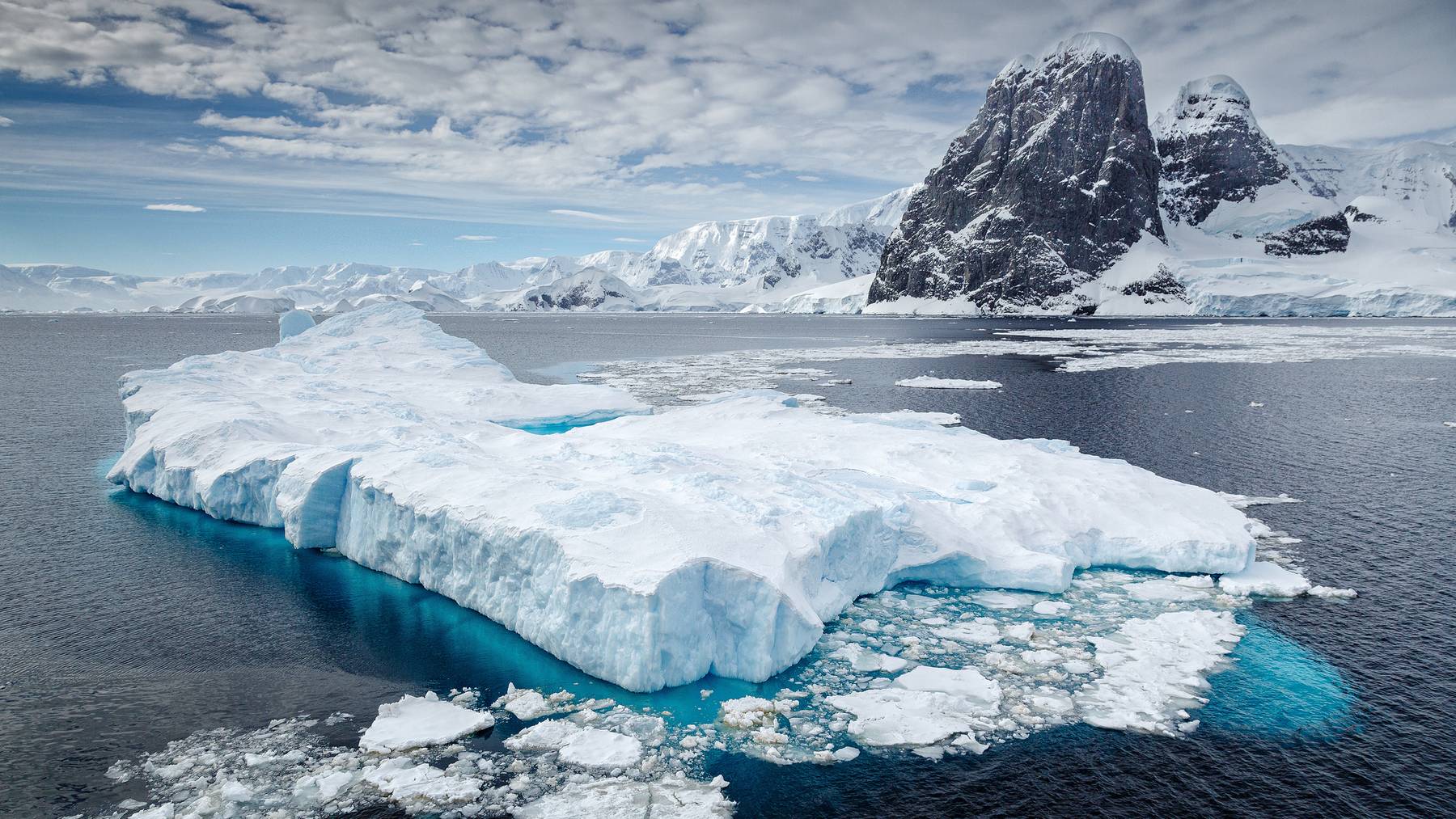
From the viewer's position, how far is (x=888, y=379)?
54.8 metres

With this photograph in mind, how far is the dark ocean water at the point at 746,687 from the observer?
10461 millimetres

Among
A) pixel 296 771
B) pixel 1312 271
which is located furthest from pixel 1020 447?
pixel 1312 271

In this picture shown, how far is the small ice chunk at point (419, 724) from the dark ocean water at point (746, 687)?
75cm

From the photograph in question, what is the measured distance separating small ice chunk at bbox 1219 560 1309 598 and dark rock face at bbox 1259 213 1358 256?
196 m

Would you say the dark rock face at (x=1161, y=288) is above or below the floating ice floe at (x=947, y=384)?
above

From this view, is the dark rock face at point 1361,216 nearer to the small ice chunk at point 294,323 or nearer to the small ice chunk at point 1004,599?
the small ice chunk at point 294,323

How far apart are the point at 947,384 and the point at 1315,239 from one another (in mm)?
173770

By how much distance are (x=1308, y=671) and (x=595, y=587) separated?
12.5 metres

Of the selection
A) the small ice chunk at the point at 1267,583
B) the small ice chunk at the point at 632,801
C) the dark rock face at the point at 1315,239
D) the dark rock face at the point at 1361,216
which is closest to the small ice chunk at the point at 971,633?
the small ice chunk at the point at 1267,583

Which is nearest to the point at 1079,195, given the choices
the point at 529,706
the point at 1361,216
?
the point at 1361,216

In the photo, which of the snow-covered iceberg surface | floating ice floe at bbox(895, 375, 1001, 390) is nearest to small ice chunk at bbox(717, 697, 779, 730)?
the snow-covered iceberg surface

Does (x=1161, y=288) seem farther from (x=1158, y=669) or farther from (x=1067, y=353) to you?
(x=1158, y=669)

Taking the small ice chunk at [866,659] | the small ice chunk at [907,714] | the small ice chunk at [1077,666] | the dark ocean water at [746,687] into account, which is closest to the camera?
the dark ocean water at [746,687]

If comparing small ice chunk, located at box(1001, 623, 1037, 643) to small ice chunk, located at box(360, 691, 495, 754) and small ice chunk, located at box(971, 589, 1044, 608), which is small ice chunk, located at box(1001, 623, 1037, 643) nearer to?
small ice chunk, located at box(971, 589, 1044, 608)
